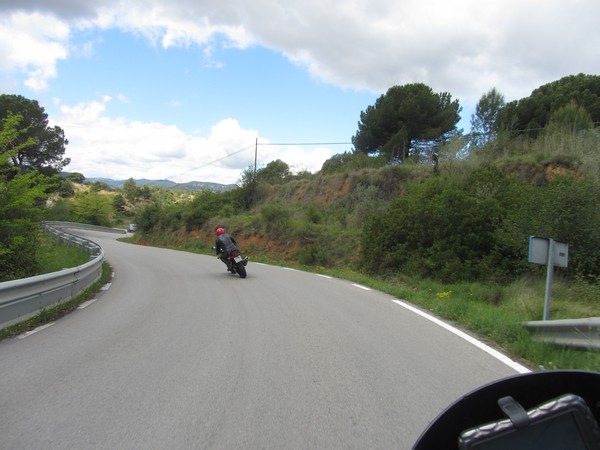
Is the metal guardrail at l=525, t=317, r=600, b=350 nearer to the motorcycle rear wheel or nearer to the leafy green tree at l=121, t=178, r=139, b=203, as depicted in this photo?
the motorcycle rear wheel

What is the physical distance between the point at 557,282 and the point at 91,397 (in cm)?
1074

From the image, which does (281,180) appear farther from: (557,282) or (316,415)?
Answer: (316,415)

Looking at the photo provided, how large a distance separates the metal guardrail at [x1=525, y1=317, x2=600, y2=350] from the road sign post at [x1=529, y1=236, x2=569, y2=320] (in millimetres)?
1135

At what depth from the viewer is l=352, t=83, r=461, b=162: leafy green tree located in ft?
117

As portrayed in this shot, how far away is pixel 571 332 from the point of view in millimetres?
5855

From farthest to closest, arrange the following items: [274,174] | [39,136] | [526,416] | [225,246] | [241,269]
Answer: [274,174] < [39,136] < [225,246] < [241,269] < [526,416]

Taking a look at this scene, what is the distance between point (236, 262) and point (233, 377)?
1051 cm

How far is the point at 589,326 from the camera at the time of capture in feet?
17.8

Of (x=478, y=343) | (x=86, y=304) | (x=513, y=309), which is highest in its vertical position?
(x=513, y=309)

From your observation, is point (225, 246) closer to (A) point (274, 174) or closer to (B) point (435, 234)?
(B) point (435, 234)

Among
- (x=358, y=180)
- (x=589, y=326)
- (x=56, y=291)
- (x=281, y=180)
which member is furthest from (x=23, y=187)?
(x=281, y=180)

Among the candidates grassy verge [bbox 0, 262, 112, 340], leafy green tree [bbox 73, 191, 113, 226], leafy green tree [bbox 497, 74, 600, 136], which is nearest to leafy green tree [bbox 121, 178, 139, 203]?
leafy green tree [bbox 73, 191, 113, 226]

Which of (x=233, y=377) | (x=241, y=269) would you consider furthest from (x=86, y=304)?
(x=233, y=377)

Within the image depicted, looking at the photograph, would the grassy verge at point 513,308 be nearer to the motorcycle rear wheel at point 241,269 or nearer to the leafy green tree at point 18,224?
the motorcycle rear wheel at point 241,269
